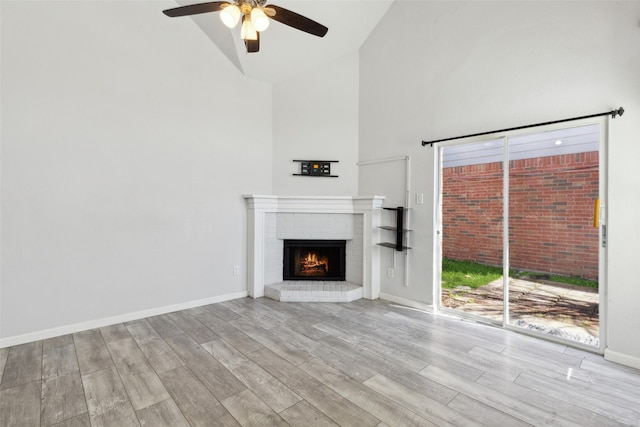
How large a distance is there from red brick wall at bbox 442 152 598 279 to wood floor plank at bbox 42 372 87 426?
11.7ft

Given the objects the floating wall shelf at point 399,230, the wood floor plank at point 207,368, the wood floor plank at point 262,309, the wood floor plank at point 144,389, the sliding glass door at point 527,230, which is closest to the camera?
the wood floor plank at point 144,389

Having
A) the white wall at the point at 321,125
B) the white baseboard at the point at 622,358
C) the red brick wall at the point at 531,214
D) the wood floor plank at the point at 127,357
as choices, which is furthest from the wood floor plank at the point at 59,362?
the white baseboard at the point at 622,358

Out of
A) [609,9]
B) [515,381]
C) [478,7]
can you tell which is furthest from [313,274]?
[609,9]

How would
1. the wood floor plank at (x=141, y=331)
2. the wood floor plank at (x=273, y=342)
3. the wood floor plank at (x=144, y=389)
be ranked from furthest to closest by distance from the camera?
1. the wood floor plank at (x=141, y=331)
2. the wood floor plank at (x=273, y=342)
3. the wood floor plank at (x=144, y=389)

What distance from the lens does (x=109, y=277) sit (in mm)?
3223

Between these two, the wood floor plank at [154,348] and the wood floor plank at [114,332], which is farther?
the wood floor plank at [114,332]

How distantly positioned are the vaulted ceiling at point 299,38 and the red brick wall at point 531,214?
225cm

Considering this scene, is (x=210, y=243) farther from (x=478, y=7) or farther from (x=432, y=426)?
(x=478, y=7)

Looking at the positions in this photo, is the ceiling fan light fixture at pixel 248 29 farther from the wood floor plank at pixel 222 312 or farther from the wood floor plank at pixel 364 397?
the wood floor plank at pixel 222 312

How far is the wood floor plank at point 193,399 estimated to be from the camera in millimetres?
1798

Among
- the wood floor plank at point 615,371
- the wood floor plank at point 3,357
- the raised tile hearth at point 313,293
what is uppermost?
the raised tile hearth at point 313,293

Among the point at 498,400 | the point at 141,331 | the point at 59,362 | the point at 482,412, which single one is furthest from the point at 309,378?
the point at 59,362

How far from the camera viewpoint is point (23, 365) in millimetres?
2414

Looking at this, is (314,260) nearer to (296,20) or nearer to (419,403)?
(419,403)
